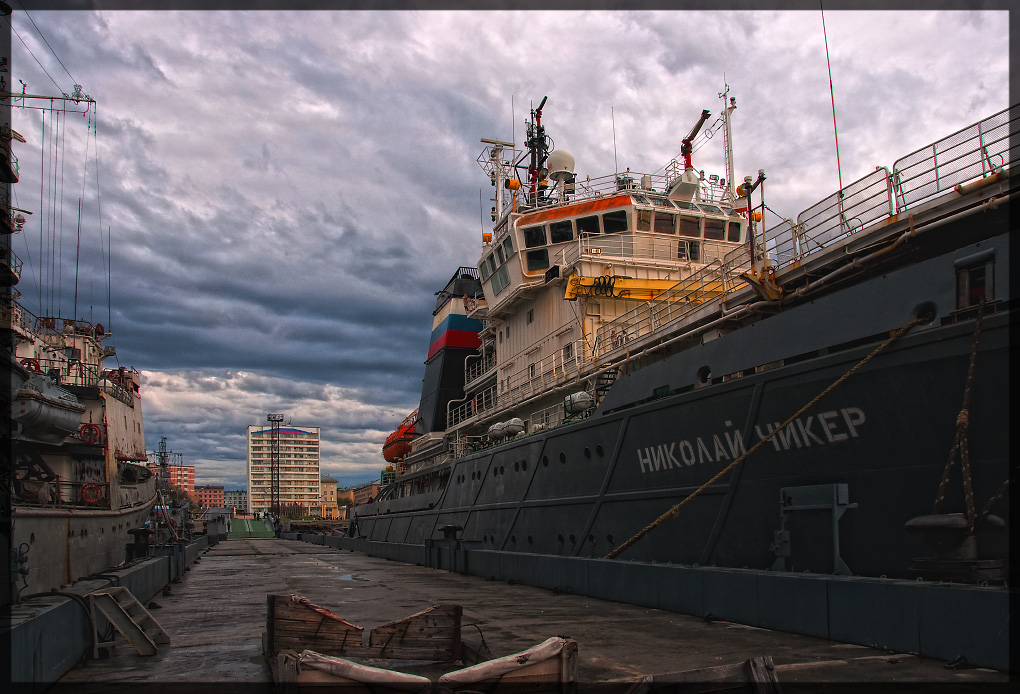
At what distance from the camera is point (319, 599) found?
11398 mm

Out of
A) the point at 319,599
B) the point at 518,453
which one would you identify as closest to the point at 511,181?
the point at 518,453

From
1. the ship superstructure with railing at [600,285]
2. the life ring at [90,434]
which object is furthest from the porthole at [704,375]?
the life ring at [90,434]

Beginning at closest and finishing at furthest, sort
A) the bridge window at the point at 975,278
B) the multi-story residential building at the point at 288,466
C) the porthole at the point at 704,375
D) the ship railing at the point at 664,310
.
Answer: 1. the bridge window at the point at 975,278
2. the porthole at the point at 704,375
3. the ship railing at the point at 664,310
4. the multi-story residential building at the point at 288,466

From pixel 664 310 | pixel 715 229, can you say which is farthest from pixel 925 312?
pixel 715 229

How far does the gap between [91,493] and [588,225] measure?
16.8 meters

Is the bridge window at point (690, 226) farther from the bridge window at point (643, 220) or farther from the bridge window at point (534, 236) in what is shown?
the bridge window at point (534, 236)

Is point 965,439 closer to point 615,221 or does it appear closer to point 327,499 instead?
point 615,221

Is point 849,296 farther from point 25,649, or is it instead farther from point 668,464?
point 25,649

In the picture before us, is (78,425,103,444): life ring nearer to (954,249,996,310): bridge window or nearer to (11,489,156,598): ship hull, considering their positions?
(11,489,156,598): ship hull

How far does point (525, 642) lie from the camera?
7.00 metres

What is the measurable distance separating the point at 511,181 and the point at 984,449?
16.8 meters

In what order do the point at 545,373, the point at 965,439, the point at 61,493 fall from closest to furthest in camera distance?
the point at 965,439
the point at 545,373
the point at 61,493

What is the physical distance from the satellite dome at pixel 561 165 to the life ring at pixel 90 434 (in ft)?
55.7

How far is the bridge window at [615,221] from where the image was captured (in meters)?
17.2
